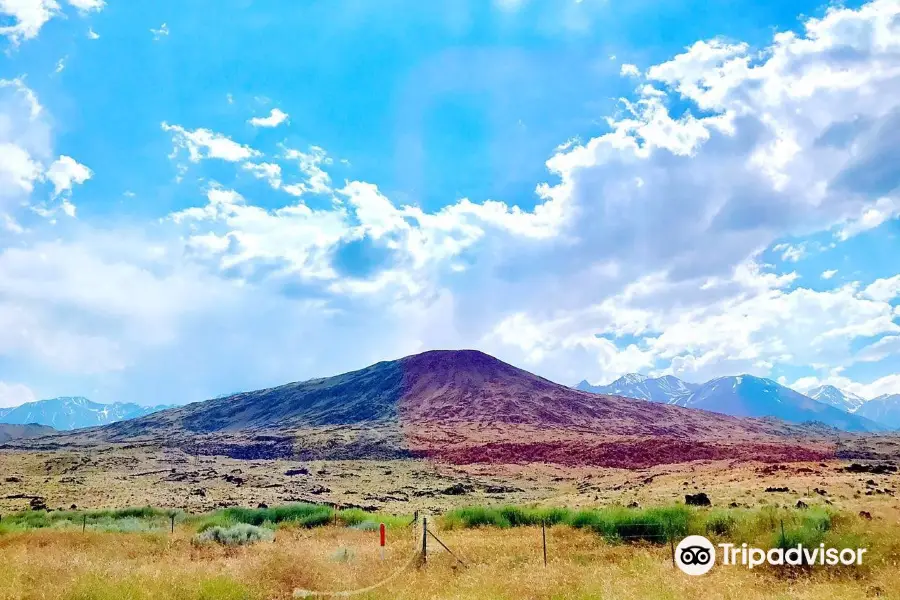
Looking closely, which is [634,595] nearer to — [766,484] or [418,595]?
[418,595]

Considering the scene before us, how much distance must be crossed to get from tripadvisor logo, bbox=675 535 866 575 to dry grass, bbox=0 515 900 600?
42cm

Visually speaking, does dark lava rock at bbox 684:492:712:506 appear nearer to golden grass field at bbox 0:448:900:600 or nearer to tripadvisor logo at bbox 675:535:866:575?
golden grass field at bbox 0:448:900:600

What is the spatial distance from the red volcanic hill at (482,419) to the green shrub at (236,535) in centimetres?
5097

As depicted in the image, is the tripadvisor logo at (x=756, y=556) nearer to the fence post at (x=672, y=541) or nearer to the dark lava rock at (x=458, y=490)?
the fence post at (x=672, y=541)

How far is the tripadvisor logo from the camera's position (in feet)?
47.3

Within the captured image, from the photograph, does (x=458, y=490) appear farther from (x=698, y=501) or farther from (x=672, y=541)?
(x=672, y=541)

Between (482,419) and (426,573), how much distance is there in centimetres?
9688

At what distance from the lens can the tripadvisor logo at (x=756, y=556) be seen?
568 inches

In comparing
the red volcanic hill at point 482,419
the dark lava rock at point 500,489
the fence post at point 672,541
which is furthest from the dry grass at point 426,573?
the red volcanic hill at point 482,419

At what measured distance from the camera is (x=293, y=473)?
58.7m

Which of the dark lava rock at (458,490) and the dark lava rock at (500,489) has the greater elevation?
the dark lava rock at (458,490)

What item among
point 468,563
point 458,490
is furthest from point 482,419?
point 468,563

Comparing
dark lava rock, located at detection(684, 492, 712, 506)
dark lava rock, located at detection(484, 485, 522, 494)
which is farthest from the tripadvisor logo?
dark lava rock, located at detection(484, 485, 522, 494)

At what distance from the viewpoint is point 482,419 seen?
110m
